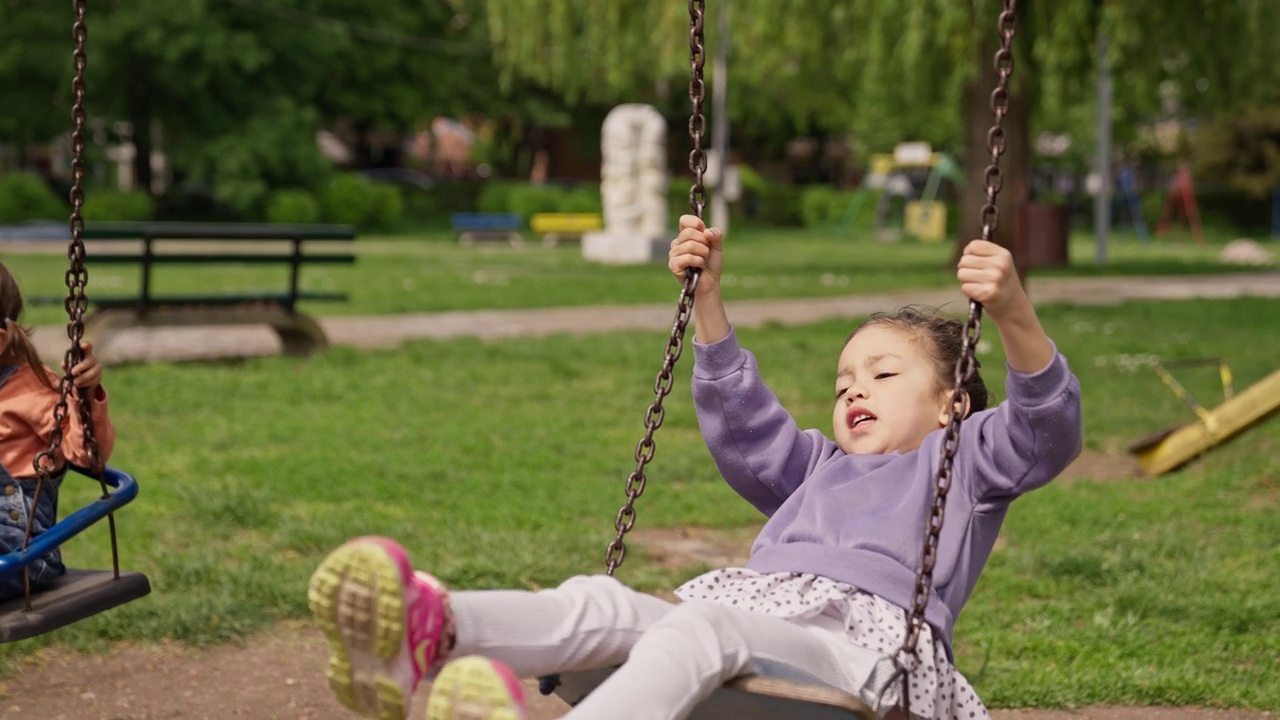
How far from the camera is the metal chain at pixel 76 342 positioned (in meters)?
3.02

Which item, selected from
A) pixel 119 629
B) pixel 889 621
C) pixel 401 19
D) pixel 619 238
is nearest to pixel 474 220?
pixel 619 238

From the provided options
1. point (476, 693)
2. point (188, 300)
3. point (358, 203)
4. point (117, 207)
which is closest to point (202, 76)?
point (117, 207)

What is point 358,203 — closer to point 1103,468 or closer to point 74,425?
point 1103,468

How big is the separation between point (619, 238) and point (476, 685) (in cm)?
1985

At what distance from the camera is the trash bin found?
19766 mm

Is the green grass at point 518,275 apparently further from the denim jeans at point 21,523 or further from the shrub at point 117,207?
the denim jeans at point 21,523

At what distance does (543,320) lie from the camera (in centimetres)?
1261

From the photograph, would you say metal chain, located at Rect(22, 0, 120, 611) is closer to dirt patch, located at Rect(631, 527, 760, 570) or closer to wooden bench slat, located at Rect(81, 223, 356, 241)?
dirt patch, located at Rect(631, 527, 760, 570)

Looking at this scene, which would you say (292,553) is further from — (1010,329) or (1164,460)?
(1164,460)

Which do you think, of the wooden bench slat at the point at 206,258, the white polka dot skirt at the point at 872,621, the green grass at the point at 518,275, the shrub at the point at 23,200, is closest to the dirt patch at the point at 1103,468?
the white polka dot skirt at the point at 872,621

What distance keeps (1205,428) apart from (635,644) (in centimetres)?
458

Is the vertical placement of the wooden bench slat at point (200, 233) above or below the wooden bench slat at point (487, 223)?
above

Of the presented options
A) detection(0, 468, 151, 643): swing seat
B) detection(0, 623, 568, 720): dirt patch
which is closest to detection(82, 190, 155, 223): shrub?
detection(0, 623, 568, 720): dirt patch

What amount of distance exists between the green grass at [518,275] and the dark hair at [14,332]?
901 cm
